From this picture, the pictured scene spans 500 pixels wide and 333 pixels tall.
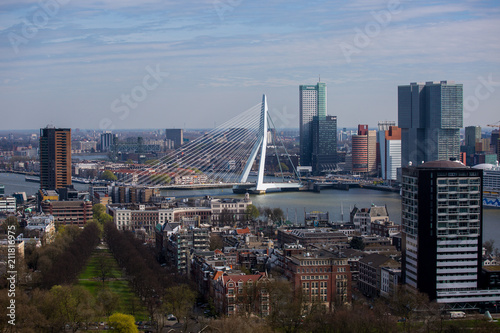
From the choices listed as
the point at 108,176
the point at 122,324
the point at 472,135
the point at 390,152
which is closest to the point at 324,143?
the point at 390,152

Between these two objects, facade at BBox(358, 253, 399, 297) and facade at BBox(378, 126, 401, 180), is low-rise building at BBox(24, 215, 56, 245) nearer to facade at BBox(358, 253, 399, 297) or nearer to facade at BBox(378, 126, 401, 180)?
facade at BBox(358, 253, 399, 297)

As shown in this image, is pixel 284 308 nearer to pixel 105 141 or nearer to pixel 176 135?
pixel 105 141

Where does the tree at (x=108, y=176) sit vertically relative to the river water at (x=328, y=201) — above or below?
above

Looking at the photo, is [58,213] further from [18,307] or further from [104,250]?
[18,307]

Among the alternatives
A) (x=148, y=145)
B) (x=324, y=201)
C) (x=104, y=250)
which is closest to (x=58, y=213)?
(x=104, y=250)

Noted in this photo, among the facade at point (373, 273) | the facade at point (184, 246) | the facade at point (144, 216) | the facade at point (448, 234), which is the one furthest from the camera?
the facade at point (144, 216)

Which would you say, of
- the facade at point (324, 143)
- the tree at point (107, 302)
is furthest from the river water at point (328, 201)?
the facade at point (324, 143)

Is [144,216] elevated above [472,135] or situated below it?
below

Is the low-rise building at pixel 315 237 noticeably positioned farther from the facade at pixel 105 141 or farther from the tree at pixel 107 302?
the facade at pixel 105 141
